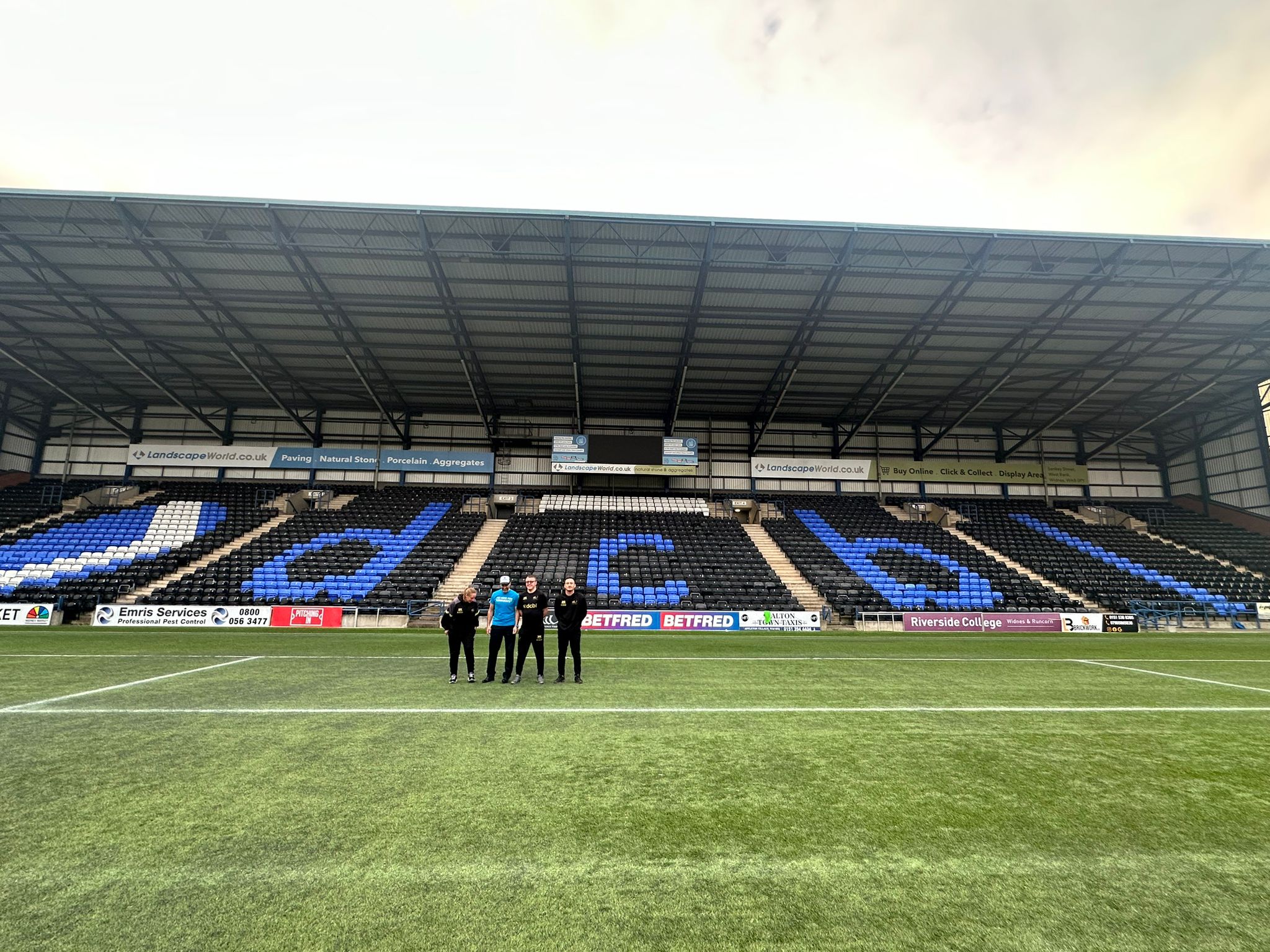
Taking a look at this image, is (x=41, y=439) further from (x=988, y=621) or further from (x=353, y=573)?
(x=988, y=621)

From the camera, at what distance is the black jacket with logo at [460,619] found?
8.30 m

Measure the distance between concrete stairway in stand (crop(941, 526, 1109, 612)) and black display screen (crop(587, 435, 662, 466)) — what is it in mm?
16344

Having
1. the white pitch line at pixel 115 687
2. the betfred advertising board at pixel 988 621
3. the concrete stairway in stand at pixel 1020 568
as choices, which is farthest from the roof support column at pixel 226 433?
the concrete stairway in stand at pixel 1020 568

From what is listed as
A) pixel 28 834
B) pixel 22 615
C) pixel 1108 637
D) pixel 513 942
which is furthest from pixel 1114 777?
pixel 22 615

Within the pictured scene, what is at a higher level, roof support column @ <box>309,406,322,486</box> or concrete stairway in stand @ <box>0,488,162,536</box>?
roof support column @ <box>309,406,322,486</box>

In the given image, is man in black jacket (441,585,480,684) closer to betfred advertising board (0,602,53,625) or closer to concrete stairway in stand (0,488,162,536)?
betfred advertising board (0,602,53,625)

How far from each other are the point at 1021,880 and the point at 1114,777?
7.72ft

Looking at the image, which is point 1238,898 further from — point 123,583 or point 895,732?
point 123,583

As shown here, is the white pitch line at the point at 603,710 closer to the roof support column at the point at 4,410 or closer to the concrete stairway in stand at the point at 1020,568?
the concrete stairway in stand at the point at 1020,568

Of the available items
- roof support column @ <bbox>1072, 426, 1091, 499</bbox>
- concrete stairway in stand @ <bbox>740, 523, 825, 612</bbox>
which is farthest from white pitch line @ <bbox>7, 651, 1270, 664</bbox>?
roof support column @ <bbox>1072, 426, 1091, 499</bbox>

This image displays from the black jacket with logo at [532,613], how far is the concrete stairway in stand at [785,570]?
14.5 metres

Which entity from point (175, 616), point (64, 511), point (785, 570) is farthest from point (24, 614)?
point (785, 570)

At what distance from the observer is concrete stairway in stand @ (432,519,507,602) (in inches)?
865

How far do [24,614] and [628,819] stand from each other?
24855 millimetres
